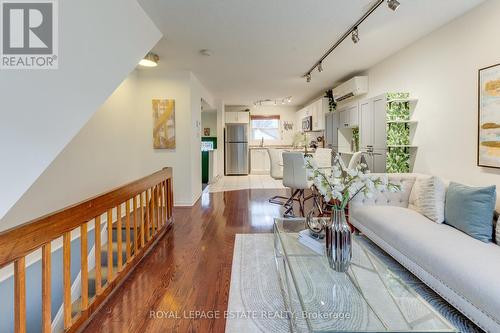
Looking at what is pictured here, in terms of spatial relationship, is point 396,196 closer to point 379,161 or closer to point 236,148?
point 379,161

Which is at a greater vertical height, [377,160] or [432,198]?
[377,160]

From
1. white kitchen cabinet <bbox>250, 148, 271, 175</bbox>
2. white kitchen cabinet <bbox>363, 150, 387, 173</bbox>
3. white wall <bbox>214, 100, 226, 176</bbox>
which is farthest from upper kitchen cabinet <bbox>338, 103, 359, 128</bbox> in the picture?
white kitchen cabinet <bbox>250, 148, 271, 175</bbox>

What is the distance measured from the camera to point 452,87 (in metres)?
2.77

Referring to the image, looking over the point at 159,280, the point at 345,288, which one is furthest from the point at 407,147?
the point at 159,280

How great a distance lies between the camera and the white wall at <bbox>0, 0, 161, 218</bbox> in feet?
4.00

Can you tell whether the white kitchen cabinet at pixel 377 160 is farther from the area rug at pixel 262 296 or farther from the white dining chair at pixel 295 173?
the area rug at pixel 262 296

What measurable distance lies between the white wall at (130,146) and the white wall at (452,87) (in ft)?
11.4

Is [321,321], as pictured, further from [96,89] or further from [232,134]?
[232,134]

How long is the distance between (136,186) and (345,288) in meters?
1.99

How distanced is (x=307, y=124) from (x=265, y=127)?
2.11 metres

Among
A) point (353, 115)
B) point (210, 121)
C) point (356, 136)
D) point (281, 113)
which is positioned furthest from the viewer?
point (281, 113)

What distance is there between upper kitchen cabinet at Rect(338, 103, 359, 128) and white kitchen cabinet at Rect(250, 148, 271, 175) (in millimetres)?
3879

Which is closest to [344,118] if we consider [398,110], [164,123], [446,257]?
[398,110]

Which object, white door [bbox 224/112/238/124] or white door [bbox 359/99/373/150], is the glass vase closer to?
white door [bbox 359/99/373/150]
